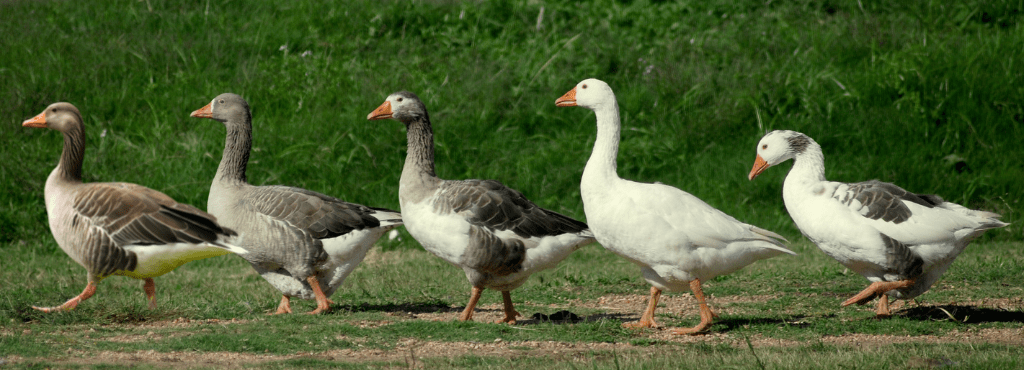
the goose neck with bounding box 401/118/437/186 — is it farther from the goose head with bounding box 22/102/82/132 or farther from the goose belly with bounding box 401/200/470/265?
the goose head with bounding box 22/102/82/132

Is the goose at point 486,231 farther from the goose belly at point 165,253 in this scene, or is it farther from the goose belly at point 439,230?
the goose belly at point 165,253

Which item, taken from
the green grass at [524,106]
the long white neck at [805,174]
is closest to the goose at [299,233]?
the green grass at [524,106]

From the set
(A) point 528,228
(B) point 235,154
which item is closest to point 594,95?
(A) point 528,228

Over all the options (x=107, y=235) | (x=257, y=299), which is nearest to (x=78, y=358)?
A: (x=107, y=235)

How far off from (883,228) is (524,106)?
26.1ft

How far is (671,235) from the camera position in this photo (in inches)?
254

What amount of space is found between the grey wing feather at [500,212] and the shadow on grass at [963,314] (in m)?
2.74

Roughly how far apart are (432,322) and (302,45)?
9793 mm

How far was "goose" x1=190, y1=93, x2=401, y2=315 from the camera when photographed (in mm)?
7707

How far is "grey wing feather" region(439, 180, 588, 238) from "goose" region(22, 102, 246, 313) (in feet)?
5.81

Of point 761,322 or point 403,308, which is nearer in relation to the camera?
point 761,322

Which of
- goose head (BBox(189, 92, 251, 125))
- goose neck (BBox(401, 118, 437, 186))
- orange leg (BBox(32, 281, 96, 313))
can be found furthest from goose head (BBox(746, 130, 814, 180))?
orange leg (BBox(32, 281, 96, 313))

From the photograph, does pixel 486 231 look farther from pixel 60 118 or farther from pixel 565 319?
pixel 60 118

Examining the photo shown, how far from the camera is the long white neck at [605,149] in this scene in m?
6.88
